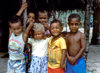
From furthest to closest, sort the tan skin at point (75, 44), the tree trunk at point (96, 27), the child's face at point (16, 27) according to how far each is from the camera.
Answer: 1. the tree trunk at point (96, 27)
2. the tan skin at point (75, 44)
3. the child's face at point (16, 27)

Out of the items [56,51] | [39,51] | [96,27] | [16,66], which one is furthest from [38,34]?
[96,27]

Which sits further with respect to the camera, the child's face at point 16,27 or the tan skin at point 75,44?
the tan skin at point 75,44

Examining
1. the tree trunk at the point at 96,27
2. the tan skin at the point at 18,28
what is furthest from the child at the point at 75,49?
the tree trunk at the point at 96,27

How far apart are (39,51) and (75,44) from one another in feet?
1.78

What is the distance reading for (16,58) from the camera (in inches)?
82.3

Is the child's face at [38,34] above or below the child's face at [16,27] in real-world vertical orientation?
below

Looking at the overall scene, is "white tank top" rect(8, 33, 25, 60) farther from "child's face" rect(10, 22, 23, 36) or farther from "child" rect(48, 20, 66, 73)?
"child" rect(48, 20, 66, 73)

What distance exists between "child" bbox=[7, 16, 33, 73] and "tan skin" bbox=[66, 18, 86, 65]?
63 cm

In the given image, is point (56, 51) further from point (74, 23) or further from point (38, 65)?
point (74, 23)

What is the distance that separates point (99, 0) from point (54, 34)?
12.9 feet

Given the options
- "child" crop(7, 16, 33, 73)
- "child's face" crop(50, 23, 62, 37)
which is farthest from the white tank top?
"child's face" crop(50, 23, 62, 37)

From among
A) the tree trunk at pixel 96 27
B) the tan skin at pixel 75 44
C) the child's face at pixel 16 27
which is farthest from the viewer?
the tree trunk at pixel 96 27

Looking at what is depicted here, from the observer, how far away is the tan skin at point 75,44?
2117mm

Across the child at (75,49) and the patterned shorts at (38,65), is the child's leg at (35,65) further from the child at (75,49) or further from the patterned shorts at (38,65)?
the child at (75,49)
